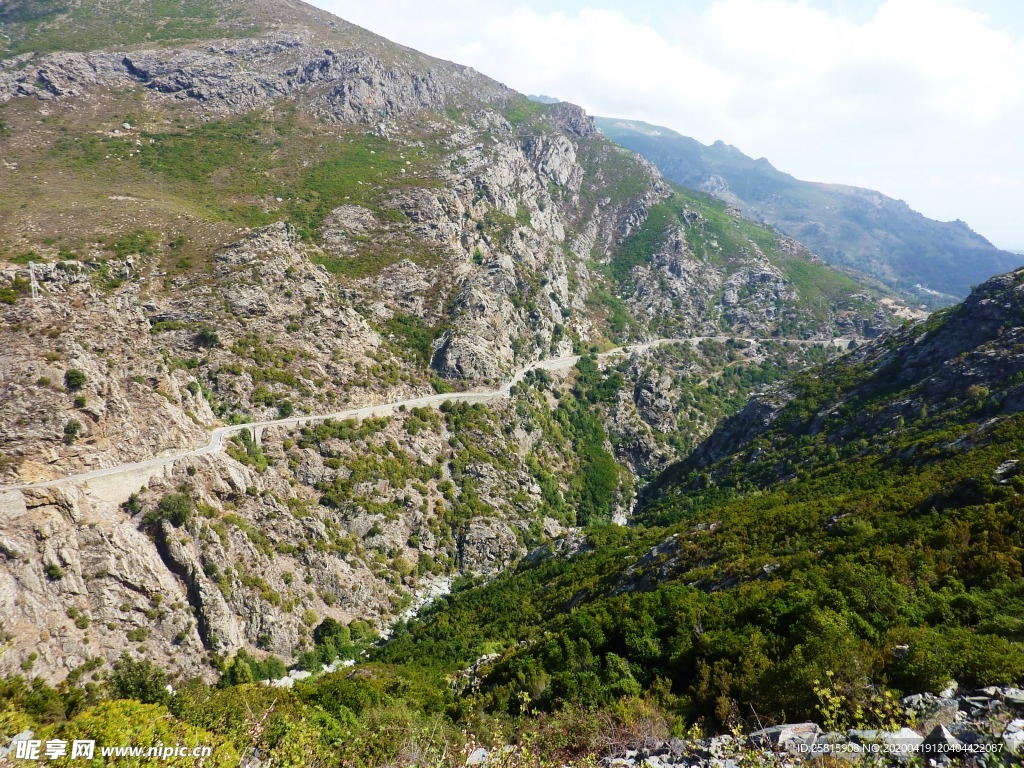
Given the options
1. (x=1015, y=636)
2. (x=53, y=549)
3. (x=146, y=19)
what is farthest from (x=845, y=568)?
(x=146, y=19)

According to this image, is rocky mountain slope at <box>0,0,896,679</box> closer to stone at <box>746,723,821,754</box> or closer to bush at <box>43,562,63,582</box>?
bush at <box>43,562,63,582</box>

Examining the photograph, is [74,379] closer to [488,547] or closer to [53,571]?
[53,571]

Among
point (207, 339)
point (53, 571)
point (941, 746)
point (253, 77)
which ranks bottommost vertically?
point (53, 571)

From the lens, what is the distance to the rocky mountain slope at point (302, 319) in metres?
46.8

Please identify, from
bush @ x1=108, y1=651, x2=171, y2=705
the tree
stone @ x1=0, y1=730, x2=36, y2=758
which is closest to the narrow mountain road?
the tree

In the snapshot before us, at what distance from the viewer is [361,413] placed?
7675cm

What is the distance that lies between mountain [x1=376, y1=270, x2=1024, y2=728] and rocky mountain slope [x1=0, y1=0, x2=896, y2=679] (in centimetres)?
1933

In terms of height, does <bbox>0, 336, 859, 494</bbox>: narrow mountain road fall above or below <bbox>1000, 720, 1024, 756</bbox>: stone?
below


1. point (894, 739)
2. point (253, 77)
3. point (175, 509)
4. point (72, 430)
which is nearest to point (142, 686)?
point (175, 509)

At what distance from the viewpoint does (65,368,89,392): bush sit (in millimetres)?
48188

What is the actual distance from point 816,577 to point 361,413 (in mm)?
66293

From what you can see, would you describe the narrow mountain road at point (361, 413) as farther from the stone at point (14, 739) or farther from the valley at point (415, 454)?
the stone at point (14, 739)

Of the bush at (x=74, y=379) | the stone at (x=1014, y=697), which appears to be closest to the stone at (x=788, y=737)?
the stone at (x=1014, y=697)

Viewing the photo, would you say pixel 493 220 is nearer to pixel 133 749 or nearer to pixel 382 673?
pixel 382 673
